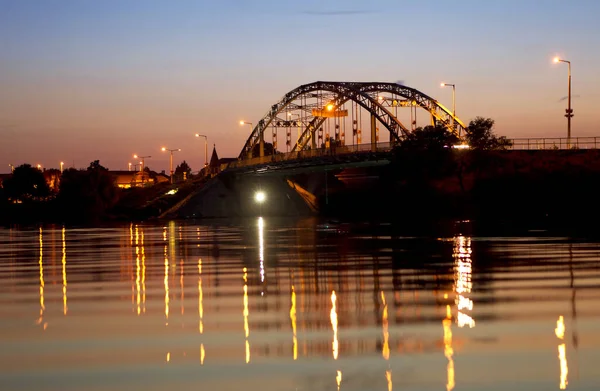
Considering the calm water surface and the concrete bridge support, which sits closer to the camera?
the calm water surface

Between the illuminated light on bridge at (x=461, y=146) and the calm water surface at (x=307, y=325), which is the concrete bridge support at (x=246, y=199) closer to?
the illuminated light on bridge at (x=461, y=146)

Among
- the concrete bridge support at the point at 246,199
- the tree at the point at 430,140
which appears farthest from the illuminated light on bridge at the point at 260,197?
the tree at the point at 430,140

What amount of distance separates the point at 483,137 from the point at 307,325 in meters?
85.7

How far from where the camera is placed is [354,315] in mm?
17688

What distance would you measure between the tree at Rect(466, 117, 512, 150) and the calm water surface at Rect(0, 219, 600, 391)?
68018mm

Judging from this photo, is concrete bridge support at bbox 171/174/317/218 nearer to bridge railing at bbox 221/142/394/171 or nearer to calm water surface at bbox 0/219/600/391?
bridge railing at bbox 221/142/394/171

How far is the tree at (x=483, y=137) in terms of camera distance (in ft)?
324

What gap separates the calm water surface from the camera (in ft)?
40.7

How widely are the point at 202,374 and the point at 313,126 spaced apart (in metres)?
138

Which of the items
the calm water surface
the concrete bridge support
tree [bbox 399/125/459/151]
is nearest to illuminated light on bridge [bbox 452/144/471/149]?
Answer: tree [bbox 399/125/459/151]

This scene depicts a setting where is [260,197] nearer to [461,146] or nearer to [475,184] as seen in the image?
[461,146]

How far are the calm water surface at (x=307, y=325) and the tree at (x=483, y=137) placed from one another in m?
68.0

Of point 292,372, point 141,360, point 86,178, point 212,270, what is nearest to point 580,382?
point 292,372

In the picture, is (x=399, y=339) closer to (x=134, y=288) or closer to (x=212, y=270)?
(x=134, y=288)
